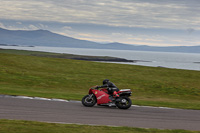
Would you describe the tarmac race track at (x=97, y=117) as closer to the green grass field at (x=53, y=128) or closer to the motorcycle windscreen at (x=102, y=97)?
the green grass field at (x=53, y=128)

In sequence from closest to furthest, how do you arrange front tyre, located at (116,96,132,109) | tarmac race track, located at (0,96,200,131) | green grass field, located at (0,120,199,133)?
green grass field, located at (0,120,199,133) < tarmac race track, located at (0,96,200,131) < front tyre, located at (116,96,132,109)

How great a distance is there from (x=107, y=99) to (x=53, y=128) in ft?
21.2

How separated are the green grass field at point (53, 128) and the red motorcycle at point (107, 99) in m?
5.30

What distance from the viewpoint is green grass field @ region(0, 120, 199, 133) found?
837 centimetres

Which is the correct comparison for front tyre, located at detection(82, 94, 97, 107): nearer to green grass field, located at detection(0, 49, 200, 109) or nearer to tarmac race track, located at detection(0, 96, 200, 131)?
tarmac race track, located at detection(0, 96, 200, 131)

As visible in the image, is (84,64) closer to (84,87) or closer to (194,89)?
(84,87)

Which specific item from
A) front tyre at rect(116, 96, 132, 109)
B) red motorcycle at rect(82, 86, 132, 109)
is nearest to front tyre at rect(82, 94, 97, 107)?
red motorcycle at rect(82, 86, 132, 109)

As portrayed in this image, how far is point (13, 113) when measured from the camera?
11273 mm

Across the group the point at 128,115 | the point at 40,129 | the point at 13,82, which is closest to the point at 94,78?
the point at 13,82

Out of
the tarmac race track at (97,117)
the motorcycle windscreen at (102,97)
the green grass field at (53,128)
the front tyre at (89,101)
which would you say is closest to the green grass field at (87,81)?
the front tyre at (89,101)

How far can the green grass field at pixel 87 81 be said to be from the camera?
21.1 meters

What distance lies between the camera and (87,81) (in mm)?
28406

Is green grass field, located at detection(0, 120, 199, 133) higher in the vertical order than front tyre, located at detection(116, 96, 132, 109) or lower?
lower

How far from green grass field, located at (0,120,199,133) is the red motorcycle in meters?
5.30
